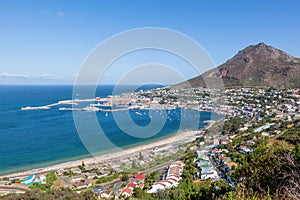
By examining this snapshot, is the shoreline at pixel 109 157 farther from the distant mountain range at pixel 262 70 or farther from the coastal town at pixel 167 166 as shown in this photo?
the distant mountain range at pixel 262 70

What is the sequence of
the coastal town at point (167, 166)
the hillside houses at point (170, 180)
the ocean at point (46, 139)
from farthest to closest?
1. the ocean at point (46, 139)
2. the coastal town at point (167, 166)
3. the hillside houses at point (170, 180)

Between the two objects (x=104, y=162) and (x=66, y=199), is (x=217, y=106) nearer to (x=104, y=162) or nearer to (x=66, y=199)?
(x=104, y=162)

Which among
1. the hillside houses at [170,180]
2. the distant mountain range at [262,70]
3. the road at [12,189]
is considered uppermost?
the distant mountain range at [262,70]

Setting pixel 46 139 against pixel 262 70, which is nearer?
pixel 46 139

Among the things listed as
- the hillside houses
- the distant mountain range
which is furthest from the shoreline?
the distant mountain range

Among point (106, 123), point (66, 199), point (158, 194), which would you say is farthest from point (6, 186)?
point (106, 123)

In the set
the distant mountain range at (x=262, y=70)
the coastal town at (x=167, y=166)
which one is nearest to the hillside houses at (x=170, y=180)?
the coastal town at (x=167, y=166)

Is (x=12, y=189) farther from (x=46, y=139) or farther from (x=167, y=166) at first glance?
(x=46, y=139)

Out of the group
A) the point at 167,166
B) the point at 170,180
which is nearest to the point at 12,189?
the point at 170,180
